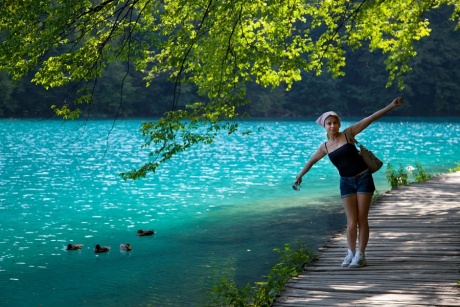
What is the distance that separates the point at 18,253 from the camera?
13.5 metres

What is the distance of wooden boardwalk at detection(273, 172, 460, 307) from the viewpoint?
263 inches

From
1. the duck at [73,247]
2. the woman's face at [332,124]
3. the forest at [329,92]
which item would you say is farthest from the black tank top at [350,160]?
the forest at [329,92]

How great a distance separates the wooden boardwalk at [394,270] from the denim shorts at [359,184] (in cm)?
95

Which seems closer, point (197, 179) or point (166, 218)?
point (166, 218)

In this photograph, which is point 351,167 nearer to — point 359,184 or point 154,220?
point 359,184

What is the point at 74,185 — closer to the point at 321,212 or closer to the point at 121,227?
the point at 121,227

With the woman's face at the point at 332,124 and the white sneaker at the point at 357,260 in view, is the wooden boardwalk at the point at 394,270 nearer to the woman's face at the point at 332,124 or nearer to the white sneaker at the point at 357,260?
the white sneaker at the point at 357,260

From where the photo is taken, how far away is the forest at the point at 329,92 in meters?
73.2

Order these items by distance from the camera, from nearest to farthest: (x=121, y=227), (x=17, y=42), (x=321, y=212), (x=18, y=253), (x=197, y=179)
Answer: (x=17, y=42) < (x=18, y=253) < (x=121, y=227) < (x=321, y=212) < (x=197, y=179)

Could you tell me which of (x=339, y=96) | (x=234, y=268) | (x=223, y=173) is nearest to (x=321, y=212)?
(x=234, y=268)

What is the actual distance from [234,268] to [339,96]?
7401 centimetres

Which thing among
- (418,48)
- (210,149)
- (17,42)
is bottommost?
(210,149)

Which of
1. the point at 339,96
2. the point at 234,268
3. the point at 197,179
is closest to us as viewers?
the point at 234,268

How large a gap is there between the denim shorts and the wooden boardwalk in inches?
37.5
